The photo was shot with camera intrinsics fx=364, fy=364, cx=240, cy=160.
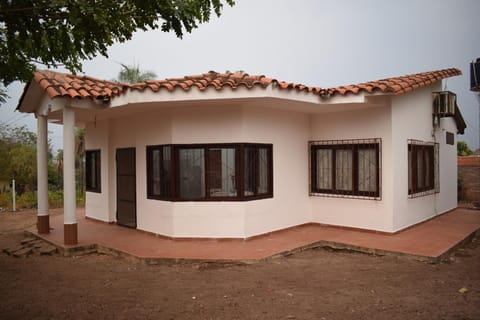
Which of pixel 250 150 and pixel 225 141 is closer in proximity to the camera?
pixel 225 141

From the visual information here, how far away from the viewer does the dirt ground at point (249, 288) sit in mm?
4336

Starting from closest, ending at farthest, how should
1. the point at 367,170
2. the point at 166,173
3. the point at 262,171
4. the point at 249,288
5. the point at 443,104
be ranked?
the point at 249,288 → the point at 166,173 → the point at 262,171 → the point at 367,170 → the point at 443,104

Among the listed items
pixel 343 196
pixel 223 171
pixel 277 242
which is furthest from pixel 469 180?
pixel 223 171

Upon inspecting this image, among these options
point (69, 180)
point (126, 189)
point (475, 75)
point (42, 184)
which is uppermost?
point (475, 75)

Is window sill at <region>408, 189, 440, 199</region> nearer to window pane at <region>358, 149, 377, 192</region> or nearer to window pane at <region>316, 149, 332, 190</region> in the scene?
window pane at <region>358, 149, 377, 192</region>

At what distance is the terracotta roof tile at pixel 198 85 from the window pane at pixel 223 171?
1505 millimetres

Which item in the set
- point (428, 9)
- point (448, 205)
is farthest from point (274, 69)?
point (448, 205)

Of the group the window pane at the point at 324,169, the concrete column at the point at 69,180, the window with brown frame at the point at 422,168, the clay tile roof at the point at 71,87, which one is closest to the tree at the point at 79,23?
the clay tile roof at the point at 71,87

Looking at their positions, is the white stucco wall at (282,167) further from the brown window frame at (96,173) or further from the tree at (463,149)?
the tree at (463,149)

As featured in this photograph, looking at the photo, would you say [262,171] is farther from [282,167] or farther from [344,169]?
[344,169]

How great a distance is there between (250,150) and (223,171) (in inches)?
29.3

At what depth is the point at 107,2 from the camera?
3.07 meters

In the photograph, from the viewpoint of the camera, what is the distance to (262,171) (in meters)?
8.09

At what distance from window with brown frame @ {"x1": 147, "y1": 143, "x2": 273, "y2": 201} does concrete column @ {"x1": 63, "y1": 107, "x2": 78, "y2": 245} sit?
72.3 inches
